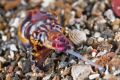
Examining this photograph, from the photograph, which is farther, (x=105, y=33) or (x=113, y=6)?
(x=113, y=6)

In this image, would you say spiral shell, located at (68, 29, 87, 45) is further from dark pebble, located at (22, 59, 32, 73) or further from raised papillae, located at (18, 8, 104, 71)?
dark pebble, located at (22, 59, 32, 73)

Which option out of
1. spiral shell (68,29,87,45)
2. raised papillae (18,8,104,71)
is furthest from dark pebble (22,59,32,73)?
spiral shell (68,29,87,45)

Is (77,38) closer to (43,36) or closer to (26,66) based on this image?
(43,36)

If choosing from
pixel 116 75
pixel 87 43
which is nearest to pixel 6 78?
pixel 87 43

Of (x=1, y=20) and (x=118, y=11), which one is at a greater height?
(x=1, y=20)

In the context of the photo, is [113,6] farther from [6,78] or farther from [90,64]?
[6,78]

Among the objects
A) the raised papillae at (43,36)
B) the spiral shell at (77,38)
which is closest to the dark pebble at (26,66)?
the raised papillae at (43,36)

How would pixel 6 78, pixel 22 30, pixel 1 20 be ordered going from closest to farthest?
1. pixel 6 78
2. pixel 22 30
3. pixel 1 20

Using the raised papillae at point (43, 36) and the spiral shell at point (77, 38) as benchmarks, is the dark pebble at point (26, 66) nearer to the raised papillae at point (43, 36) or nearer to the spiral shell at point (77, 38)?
the raised papillae at point (43, 36)

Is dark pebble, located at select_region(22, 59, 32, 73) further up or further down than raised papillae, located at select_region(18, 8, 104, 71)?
further down
